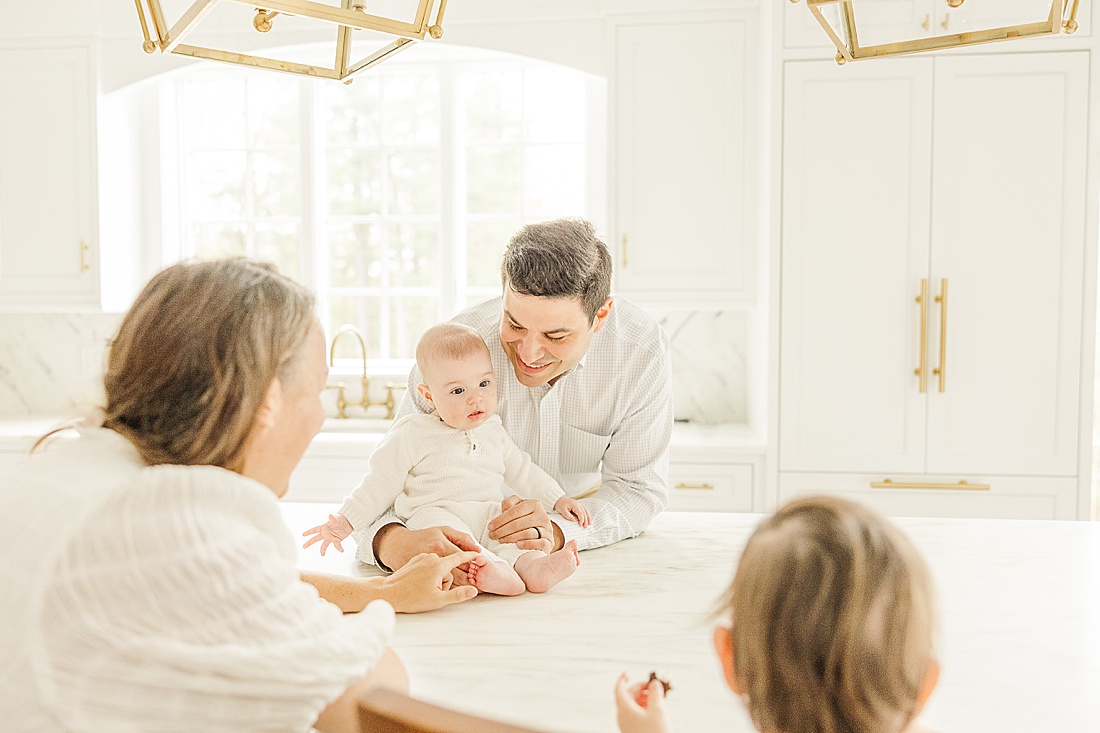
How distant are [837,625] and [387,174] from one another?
12.0 ft

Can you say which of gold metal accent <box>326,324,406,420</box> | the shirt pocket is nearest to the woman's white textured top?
the shirt pocket

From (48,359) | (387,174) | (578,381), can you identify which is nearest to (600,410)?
(578,381)

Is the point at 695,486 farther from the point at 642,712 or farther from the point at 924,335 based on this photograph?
the point at 642,712

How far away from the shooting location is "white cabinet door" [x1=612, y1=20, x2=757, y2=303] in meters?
3.52

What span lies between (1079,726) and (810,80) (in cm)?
262

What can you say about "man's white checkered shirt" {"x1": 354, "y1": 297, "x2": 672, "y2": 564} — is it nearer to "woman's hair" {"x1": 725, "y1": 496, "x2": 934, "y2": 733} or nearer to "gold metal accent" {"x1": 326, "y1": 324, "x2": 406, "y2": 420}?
"woman's hair" {"x1": 725, "y1": 496, "x2": 934, "y2": 733}

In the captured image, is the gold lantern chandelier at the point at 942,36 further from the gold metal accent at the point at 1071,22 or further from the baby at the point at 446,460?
the baby at the point at 446,460

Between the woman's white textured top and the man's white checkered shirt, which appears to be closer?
the woman's white textured top

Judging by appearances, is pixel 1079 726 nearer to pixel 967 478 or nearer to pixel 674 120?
pixel 967 478

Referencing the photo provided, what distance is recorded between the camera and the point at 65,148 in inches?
152

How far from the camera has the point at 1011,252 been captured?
10.5ft

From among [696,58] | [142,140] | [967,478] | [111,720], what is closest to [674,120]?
[696,58]

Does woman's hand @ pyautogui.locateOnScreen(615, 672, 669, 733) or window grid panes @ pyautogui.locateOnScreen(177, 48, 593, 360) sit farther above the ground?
window grid panes @ pyautogui.locateOnScreen(177, 48, 593, 360)

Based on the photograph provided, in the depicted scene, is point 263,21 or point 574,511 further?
point 574,511
